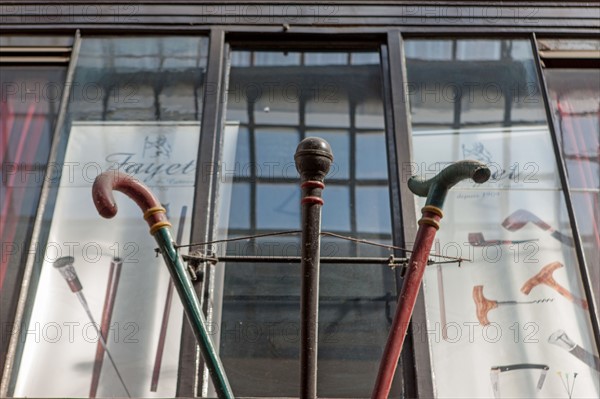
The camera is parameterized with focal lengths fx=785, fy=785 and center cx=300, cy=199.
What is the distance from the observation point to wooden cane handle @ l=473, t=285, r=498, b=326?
4.17m

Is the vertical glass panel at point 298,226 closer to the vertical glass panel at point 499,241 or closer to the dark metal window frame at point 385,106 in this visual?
the dark metal window frame at point 385,106

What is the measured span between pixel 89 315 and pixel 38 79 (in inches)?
71.5

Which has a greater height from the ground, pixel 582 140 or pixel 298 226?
pixel 582 140

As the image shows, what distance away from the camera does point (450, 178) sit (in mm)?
3100

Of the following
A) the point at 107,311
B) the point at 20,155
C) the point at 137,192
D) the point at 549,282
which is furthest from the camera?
the point at 20,155

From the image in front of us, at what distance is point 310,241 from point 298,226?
1.69 m

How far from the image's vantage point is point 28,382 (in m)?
3.91

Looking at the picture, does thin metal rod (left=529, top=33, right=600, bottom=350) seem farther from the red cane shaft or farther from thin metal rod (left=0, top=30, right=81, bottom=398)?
thin metal rod (left=0, top=30, right=81, bottom=398)

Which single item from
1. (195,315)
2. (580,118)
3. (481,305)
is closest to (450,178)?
(195,315)

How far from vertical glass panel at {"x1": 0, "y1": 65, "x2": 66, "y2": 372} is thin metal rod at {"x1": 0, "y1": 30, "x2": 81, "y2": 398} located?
0.12 ft

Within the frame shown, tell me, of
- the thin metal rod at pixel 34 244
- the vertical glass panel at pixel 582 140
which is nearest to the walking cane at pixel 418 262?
the vertical glass panel at pixel 582 140

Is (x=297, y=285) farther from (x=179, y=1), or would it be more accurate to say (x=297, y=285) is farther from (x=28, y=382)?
(x=179, y=1)

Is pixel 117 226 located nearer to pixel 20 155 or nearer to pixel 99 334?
pixel 99 334

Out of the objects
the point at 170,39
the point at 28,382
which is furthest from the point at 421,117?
the point at 28,382
